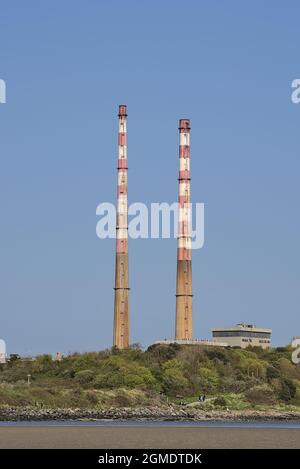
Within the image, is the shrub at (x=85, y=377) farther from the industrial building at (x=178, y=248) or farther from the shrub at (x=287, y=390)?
the shrub at (x=287, y=390)

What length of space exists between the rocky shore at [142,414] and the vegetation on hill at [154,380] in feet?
17.5

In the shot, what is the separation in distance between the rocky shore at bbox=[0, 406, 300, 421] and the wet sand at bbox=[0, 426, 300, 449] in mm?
43313

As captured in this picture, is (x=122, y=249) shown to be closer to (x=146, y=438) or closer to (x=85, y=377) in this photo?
(x=85, y=377)

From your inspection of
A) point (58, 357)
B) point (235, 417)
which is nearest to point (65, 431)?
point (235, 417)

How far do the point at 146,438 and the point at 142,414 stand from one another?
69834mm

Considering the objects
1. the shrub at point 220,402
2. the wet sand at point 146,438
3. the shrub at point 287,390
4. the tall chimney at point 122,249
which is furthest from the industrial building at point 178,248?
the wet sand at point 146,438

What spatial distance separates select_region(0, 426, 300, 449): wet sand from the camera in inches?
3009

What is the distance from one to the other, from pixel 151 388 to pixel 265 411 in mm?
15932

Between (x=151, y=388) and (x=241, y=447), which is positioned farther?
(x=151, y=388)

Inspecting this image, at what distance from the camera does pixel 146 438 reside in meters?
84.1

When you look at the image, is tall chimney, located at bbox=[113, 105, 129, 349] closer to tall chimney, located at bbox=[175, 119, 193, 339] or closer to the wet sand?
tall chimney, located at bbox=[175, 119, 193, 339]

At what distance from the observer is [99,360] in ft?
593

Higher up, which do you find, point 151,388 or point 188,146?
point 188,146
